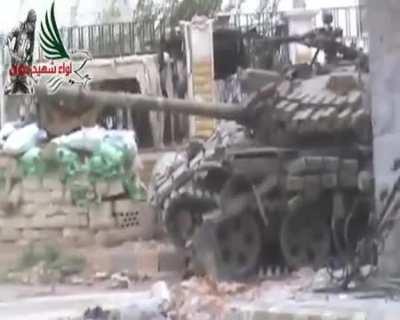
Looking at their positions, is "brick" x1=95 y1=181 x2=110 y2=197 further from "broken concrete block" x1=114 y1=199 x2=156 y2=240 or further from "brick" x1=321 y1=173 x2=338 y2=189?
"brick" x1=321 y1=173 x2=338 y2=189

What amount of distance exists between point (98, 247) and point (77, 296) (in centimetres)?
25

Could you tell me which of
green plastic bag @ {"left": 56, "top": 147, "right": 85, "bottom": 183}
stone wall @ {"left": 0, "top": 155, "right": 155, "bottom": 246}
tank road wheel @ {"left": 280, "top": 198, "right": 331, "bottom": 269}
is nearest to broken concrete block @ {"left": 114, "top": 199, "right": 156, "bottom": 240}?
stone wall @ {"left": 0, "top": 155, "right": 155, "bottom": 246}

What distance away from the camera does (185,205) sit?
5.10 m

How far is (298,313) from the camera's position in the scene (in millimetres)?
4164

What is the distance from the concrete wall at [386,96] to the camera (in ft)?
15.2

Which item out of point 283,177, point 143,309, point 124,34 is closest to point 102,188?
point 143,309

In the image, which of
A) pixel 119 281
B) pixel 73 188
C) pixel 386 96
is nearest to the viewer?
pixel 386 96

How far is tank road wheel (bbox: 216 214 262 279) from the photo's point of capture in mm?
5094

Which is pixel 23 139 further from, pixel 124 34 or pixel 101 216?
pixel 124 34

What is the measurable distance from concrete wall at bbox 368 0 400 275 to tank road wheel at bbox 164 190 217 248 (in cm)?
82

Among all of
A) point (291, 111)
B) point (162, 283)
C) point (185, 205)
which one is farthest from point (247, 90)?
point (162, 283)

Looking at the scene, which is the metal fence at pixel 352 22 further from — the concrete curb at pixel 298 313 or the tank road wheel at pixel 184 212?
the concrete curb at pixel 298 313

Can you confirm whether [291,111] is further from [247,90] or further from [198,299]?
[198,299]

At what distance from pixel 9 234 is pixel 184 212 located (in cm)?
87
